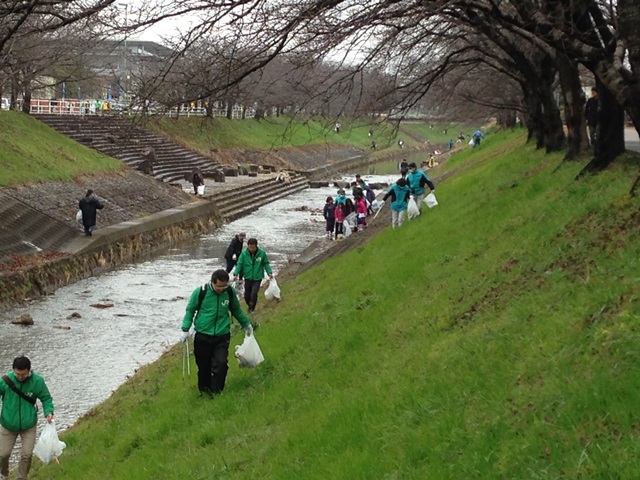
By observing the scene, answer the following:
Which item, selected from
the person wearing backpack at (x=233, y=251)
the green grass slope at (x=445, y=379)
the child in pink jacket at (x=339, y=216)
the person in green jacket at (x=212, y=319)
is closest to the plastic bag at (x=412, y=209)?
the person wearing backpack at (x=233, y=251)

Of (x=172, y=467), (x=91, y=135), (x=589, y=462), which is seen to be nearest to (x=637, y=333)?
(x=589, y=462)

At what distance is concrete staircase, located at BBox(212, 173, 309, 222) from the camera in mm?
41125

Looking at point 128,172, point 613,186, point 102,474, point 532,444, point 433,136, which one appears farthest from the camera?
point 433,136

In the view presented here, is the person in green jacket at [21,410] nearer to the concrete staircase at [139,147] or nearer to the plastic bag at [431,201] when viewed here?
the plastic bag at [431,201]

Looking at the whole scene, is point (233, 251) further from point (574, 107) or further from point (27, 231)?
point (27, 231)

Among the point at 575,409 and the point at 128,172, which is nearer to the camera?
the point at 575,409

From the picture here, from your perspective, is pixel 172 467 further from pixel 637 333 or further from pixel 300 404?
pixel 637 333

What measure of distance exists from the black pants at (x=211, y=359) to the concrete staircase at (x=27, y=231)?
14242mm

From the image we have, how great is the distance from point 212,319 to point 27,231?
1746cm

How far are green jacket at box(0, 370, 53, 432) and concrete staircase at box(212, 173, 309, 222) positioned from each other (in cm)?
3024

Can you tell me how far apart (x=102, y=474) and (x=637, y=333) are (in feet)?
17.3

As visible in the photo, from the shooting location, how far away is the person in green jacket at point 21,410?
8.96 metres

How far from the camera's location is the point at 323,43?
30.1ft

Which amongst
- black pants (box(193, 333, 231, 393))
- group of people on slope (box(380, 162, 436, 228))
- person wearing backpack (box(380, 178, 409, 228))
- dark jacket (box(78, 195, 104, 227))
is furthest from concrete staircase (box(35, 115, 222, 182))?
black pants (box(193, 333, 231, 393))
